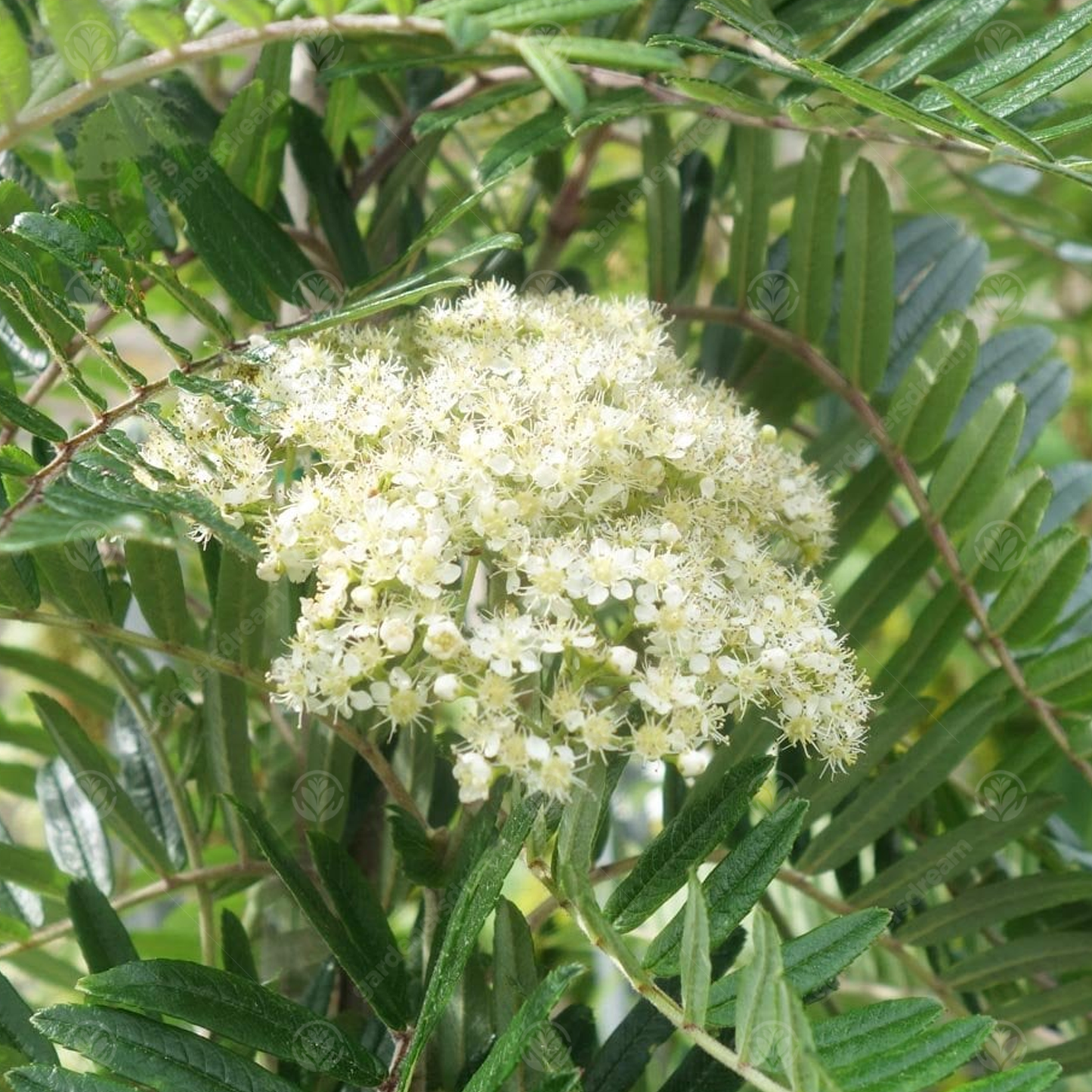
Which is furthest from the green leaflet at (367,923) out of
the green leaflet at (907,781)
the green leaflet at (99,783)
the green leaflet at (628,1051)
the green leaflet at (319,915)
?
the green leaflet at (907,781)

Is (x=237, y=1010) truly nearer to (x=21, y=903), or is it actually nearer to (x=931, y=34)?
(x=21, y=903)

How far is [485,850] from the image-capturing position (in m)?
0.63

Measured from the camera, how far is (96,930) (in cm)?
75

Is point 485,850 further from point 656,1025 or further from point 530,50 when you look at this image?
point 530,50

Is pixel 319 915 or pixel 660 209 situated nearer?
pixel 319 915

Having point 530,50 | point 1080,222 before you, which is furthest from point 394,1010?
point 1080,222

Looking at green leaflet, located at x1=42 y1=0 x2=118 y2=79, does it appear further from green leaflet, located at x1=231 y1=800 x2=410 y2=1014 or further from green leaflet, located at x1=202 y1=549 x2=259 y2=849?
green leaflet, located at x1=231 y1=800 x2=410 y2=1014

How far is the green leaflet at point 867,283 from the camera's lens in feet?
3.13

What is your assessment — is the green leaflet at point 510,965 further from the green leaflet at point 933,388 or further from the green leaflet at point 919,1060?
the green leaflet at point 933,388

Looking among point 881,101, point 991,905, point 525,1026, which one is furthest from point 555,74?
point 991,905

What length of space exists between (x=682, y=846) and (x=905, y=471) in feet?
1.43

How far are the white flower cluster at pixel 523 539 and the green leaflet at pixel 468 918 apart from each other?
29 millimetres

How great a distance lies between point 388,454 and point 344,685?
123mm

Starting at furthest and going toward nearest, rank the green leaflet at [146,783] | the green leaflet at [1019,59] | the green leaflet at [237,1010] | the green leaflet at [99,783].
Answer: the green leaflet at [146,783], the green leaflet at [99,783], the green leaflet at [1019,59], the green leaflet at [237,1010]
